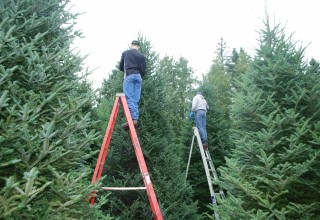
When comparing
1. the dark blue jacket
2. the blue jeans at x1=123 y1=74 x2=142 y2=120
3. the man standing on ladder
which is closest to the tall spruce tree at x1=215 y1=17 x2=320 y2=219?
the blue jeans at x1=123 y1=74 x2=142 y2=120

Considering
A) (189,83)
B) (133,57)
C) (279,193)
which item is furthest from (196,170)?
(189,83)

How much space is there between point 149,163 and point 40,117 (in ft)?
13.3

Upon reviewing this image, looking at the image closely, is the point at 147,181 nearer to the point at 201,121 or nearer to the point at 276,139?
the point at 276,139

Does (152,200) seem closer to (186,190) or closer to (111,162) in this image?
(111,162)

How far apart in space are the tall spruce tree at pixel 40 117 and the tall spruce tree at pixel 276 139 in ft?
7.56

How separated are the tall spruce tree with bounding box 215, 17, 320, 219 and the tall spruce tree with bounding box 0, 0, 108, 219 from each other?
2305 millimetres

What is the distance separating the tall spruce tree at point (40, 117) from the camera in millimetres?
2545

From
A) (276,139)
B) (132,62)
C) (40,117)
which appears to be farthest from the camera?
Answer: (132,62)

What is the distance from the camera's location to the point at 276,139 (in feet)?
14.9

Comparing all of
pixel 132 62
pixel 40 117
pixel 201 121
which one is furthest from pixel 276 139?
pixel 201 121

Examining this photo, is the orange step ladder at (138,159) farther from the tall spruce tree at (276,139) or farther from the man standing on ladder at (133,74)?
the tall spruce tree at (276,139)

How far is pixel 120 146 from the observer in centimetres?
656

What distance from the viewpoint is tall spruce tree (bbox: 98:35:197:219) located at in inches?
247

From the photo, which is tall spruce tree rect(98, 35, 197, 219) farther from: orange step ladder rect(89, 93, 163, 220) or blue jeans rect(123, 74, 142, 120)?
orange step ladder rect(89, 93, 163, 220)
